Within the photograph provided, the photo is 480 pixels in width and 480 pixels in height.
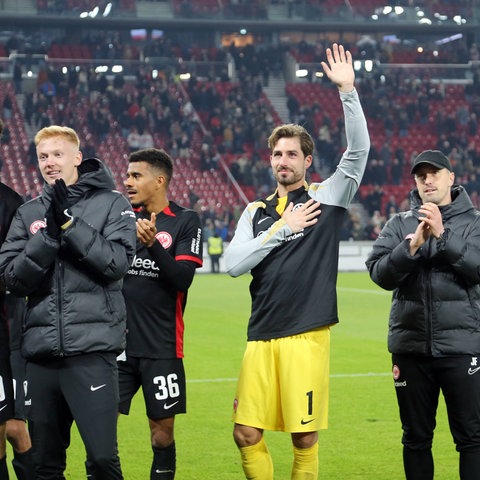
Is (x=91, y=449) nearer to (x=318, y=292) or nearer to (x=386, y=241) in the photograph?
(x=318, y=292)

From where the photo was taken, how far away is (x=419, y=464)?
5.53 meters

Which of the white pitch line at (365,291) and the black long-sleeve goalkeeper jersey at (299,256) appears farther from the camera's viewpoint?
the white pitch line at (365,291)

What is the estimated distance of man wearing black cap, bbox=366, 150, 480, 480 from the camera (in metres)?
5.36

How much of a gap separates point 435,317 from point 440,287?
0.52 ft

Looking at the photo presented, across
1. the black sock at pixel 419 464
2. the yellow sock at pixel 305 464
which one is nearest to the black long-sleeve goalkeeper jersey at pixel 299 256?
the yellow sock at pixel 305 464

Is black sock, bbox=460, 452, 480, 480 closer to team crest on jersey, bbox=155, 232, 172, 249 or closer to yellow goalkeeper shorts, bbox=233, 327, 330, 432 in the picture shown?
yellow goalkeeper shorts, bbox=233, 327, 330, 432

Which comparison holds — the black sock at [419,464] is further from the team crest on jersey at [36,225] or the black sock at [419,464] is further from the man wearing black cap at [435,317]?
the team crest on jersey at [36,225]

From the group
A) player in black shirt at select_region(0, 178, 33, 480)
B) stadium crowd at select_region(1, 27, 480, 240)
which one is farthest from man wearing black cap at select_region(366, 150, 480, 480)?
stadium crowd at select_region(1, 27, 480, 240)

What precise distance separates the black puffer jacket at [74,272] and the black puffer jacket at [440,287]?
4.72 feet

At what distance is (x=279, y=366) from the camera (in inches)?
212

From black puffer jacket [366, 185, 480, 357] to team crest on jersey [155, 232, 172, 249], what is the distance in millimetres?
1214

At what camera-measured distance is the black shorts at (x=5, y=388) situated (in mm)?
5090

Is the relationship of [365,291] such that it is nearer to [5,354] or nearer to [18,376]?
[18,376]

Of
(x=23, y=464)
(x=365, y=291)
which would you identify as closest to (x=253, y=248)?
(x=23, y=464)
